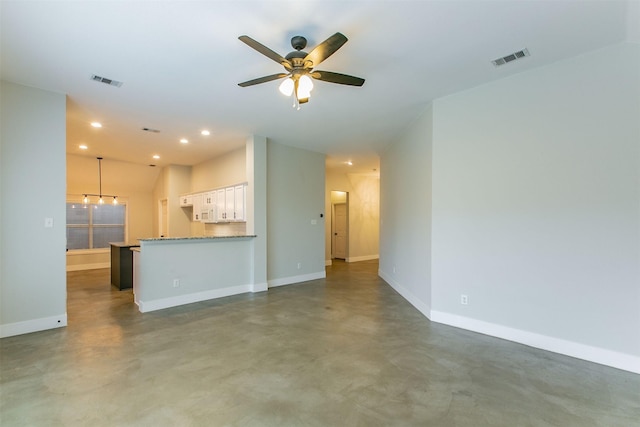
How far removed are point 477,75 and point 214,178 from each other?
5962 mm

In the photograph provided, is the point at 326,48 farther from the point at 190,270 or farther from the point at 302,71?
the point at 190,270

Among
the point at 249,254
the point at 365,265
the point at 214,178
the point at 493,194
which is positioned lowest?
the point at 365,265

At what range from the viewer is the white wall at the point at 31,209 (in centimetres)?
326

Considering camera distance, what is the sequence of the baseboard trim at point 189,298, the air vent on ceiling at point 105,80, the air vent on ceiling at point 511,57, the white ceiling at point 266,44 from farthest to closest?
the baseboard trim at point 189,298, the air vent on ceiling at point 105,80, the air vent on ceiling at point 511,57, the white ceiling at point 266,44

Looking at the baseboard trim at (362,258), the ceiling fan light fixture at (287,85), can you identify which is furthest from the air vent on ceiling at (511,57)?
the baseboard trim at (362,258)

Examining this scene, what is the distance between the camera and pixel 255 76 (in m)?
3.14

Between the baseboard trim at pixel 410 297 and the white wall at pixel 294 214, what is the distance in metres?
1.66

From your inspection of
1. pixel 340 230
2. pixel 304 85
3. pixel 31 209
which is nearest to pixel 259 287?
pixel 31 209

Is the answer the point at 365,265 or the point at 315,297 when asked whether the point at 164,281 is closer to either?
the point at 315,297

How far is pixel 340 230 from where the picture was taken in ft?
32.3

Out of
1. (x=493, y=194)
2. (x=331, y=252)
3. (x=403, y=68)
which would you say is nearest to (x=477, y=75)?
(x=403, y=68)

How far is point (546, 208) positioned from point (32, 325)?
605 centimetres

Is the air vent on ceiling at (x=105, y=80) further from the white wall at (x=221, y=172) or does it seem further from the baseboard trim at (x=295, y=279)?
the baseboard trim at (x=295, y=279)

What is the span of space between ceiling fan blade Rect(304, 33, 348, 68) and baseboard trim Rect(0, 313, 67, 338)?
4.32 meters
